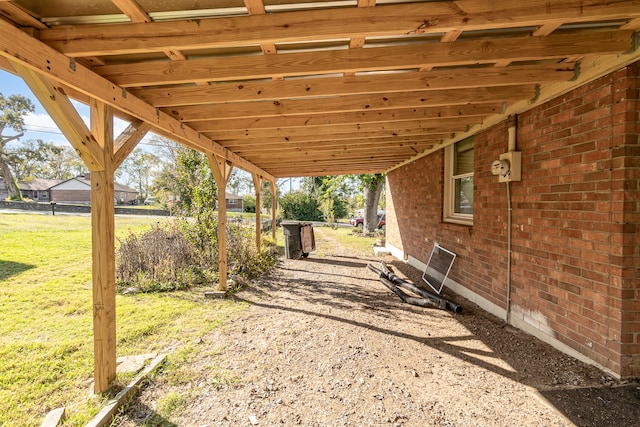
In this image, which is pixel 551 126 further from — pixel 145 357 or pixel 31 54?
pixel 145 357

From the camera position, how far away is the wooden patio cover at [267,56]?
65.9 inches

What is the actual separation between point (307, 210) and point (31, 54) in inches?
838

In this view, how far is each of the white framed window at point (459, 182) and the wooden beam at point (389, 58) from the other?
9.13 feet

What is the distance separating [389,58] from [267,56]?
896 mm

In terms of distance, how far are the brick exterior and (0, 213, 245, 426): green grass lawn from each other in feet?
12.3

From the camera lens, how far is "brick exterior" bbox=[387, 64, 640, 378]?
2.22 meters

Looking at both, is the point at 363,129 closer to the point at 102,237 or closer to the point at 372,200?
the point at 102,237

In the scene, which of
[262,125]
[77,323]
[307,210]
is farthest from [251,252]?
[307,210]

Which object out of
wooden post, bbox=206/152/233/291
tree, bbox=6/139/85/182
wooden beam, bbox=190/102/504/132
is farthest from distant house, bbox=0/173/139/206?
wooden beam, bbox=190/102/504/132

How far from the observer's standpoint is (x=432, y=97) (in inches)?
118

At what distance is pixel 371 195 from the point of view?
13.7m

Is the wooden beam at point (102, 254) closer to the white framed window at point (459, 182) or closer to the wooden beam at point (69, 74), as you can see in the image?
the wooden beam at point (69, 74)

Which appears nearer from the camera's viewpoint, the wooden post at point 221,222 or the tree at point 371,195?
the wooden post at point 221,222

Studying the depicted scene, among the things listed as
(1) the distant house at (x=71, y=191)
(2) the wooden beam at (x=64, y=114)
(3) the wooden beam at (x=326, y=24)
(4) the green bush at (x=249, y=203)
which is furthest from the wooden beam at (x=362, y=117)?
(1) the distant house at (x=71, y=191)
